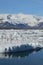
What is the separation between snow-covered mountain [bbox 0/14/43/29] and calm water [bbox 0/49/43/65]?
7.72 metres

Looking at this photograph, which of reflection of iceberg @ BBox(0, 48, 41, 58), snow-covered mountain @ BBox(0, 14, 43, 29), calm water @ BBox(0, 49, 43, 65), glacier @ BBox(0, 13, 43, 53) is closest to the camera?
calm water @ BBox(0, 49, 43, 65)

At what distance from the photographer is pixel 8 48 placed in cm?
982

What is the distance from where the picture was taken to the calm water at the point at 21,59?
809 centimetres

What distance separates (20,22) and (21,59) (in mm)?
9250

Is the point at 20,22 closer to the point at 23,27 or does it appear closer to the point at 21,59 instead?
the point at 23,27

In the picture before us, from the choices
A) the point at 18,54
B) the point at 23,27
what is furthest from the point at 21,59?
the point at 23,27

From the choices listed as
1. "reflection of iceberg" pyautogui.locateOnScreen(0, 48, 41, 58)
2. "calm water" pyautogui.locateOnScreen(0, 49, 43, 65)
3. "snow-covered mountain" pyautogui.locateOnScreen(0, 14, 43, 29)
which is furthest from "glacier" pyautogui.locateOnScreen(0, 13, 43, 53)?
"calm water" pyautogui.locateOnScreen(0, 49, 43, 65)

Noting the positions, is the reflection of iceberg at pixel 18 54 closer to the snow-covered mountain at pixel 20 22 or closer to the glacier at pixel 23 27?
the glacier at pixel 23 27

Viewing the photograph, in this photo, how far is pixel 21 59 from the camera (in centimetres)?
898

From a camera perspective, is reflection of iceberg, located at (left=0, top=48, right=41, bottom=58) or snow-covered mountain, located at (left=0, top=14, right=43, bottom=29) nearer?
reflection of iceberg, located at (left=0, top=48, right=41, bottom=58)

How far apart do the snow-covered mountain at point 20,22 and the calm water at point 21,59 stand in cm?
772

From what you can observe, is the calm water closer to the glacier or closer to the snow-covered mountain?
the glacier

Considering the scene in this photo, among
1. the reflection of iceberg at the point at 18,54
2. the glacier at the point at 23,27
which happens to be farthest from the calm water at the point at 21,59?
the glacier at the point at 23,27

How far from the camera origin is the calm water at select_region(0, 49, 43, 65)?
8.09m
